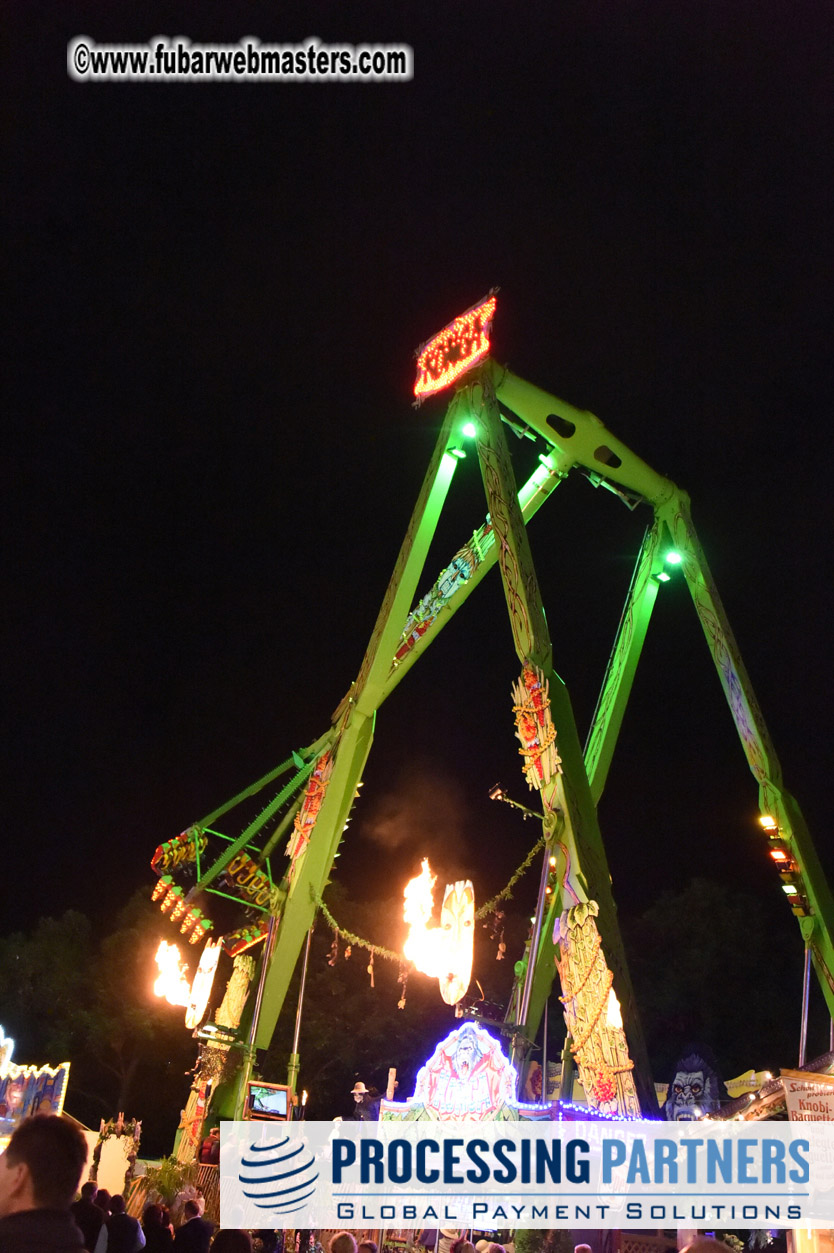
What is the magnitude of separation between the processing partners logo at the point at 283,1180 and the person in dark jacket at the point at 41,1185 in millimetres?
10031

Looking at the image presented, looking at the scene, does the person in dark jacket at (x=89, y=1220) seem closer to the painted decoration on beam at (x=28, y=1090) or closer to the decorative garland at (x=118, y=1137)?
the decorative garland at (x=118, y=1137)

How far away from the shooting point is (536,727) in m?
13.3

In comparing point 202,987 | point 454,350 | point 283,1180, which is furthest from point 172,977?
point 454,350

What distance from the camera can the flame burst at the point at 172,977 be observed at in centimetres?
2312

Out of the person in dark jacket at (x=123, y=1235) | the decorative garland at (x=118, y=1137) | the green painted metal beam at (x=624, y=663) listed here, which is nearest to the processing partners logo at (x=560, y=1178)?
the person in dark jacket at (x=123, y=1235)

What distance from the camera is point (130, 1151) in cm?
1916

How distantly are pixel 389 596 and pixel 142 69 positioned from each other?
11.8 m

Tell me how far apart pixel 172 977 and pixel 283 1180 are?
1260 cm

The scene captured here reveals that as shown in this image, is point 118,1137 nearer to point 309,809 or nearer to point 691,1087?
point 309,809

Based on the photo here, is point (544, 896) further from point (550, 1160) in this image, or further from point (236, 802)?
point (236, 802)

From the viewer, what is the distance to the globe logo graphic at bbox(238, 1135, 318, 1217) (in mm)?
11343

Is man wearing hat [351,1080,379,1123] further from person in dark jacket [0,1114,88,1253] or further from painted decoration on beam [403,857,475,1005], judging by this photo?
person in dark jacket [0,1114,88,1253]

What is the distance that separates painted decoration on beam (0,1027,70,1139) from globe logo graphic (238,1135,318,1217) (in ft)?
22.4

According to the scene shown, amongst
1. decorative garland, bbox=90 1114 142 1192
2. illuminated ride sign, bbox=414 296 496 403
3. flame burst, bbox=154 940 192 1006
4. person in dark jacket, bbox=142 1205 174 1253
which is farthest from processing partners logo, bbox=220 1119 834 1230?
illuminated ride sign, bbox=414 296 496 403
